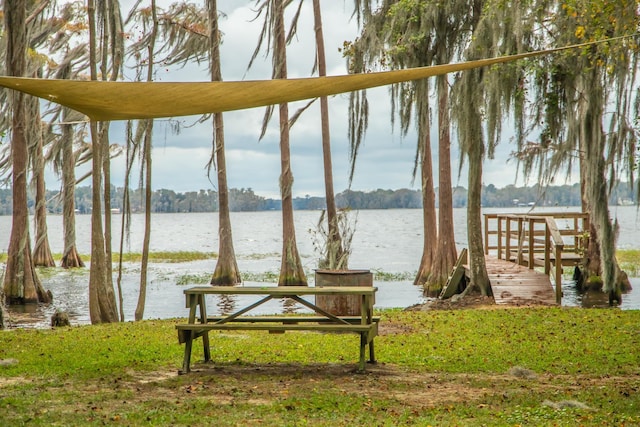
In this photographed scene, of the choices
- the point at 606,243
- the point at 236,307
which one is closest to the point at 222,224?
the point at 236,307

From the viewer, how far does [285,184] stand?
16844 mm

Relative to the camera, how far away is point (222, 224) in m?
17.2

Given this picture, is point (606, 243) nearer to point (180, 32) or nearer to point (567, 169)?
point (567, 169)

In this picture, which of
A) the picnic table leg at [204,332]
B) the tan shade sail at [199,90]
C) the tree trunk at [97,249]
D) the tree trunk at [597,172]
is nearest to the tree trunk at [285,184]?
the tree trunk at [97,249]

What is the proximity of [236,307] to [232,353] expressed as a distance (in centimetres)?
711

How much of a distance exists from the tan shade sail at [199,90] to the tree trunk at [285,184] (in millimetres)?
9965

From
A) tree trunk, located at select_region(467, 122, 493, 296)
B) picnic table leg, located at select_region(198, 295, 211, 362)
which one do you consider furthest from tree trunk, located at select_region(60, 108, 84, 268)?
picnic table leg, located at select_region(198, 295, 211, 362)

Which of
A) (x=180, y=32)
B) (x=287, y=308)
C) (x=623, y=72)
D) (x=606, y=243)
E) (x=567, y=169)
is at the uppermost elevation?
(x=180, y=32)

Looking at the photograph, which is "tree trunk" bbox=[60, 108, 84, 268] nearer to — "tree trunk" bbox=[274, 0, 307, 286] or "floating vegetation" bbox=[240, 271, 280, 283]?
"floating vegetation" bbox=[240, 271, 280, 283]

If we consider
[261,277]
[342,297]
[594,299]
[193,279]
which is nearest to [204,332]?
[342,297]

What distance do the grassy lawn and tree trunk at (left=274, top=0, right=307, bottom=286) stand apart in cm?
830

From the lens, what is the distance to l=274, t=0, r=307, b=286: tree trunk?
15844 mm

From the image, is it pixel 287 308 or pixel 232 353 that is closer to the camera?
pixel 232 353

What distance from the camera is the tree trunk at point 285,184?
15.8 meters
